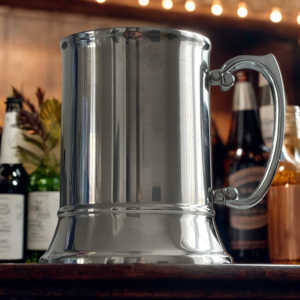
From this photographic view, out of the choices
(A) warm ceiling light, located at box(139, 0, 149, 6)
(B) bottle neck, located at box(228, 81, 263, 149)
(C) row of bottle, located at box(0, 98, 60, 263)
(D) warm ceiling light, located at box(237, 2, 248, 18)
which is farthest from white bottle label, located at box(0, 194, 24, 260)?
(D) warm ceiling light, located at box(237, 2, 248, 18)

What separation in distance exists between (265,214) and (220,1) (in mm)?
509

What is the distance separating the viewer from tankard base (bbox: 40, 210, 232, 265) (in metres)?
0.47

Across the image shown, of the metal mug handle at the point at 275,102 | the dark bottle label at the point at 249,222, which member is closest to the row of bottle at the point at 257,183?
the dark bottle label at the point at 249,222

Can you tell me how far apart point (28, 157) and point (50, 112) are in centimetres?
9

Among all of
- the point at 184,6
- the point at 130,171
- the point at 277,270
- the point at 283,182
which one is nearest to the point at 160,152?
the point at 130,171

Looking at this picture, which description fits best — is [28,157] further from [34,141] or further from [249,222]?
[249,222]

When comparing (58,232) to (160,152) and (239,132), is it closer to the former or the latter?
(160,152)

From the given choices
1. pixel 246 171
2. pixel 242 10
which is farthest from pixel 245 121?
pixel 242 10

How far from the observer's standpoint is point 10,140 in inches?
33.2

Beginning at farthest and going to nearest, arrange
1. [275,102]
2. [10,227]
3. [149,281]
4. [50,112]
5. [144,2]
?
[144,2] < [50,112] < [10,227] < [275,102] < [149,281]

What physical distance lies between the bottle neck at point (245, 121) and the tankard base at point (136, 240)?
0.46 metres

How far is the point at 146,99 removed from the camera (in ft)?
1.65

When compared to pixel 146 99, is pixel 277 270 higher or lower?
lower

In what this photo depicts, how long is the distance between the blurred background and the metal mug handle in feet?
1.88
